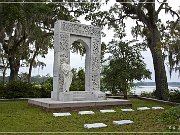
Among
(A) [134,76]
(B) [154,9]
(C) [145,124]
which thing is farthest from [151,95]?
(C) [145,124]

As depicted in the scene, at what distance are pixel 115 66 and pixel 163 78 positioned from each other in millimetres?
2524

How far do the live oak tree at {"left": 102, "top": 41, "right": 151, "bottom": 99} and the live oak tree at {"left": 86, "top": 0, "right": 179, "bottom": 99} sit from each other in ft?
3.27

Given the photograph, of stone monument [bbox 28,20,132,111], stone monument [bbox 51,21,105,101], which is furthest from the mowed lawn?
stone monument [bbox 51,21,105,101]

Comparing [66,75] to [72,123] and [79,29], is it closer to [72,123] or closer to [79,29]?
[79,29]

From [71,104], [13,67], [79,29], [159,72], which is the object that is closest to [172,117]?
[71,104]

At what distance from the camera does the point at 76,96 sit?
964 cm

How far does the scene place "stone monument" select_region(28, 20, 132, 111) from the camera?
30.7 ft

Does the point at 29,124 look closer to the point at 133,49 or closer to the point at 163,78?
the point at 133,49

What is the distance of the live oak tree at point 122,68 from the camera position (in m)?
11.7

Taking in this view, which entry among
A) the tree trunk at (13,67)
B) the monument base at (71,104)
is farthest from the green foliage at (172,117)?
the tree trunk at (13,67)

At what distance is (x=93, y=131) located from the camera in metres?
5.44

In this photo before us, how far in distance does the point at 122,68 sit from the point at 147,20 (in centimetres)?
299

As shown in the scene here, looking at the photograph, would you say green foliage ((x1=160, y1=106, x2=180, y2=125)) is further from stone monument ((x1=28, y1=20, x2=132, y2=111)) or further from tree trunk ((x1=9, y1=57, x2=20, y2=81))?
tree trunk ((x1=9, y1=57, x2=20, y2=81))

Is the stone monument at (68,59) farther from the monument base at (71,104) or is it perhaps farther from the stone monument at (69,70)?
the monument base at (71,104)
